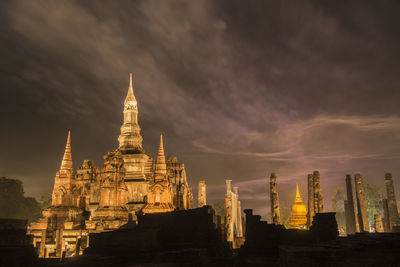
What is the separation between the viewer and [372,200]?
6562 centimetres

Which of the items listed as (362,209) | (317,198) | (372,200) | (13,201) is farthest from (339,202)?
(13,201)

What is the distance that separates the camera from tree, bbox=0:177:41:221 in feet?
190

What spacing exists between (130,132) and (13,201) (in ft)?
116

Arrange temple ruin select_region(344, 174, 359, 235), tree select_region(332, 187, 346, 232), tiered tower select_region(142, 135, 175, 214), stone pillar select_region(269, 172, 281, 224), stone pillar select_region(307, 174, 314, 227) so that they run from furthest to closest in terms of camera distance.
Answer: tree select_region(332, 187, 346, 232) < temple ruin select_region(344, 174, 359, 235) < stone pillar select_region(307, 174, 314, 227) < stone pillar select_region(269, 172, 281, 224) < tiered tower select_region(142, 135, 175, 214)

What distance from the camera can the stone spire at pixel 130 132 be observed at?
125ft

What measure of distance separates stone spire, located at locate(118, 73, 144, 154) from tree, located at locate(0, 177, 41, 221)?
32.9 metres

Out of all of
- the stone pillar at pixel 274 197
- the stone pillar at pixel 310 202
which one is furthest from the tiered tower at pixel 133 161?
the stone pillar at pixel 310 202

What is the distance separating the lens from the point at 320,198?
36812mm

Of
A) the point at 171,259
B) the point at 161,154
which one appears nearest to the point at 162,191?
→ the point at 161,154

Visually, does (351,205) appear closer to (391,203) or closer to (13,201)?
(391,203)

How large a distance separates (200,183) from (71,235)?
64.6 ft

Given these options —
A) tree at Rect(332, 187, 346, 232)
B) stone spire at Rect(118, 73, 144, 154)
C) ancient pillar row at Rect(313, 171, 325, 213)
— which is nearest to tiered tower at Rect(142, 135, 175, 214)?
stone spire at Rect(118, 73, 144, 154)

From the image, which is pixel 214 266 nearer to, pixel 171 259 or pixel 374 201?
pixel 171 259

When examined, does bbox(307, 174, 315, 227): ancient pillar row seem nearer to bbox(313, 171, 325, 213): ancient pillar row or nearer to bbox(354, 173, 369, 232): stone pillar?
bbox(313, 171, 325, 213): ancient pillar row
